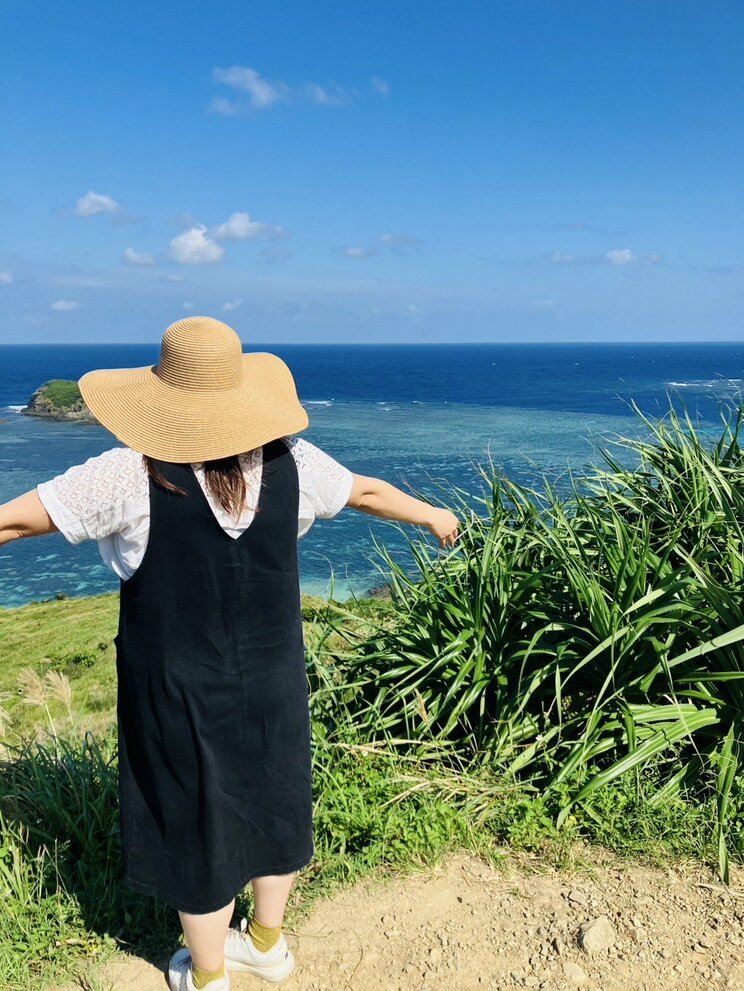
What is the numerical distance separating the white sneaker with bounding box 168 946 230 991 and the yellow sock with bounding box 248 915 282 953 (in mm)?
127

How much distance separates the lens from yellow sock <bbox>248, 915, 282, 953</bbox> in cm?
257

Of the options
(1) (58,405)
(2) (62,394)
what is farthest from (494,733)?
(2) (62,394)

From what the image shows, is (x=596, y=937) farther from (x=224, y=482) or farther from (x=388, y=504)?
(x=224, y=482)

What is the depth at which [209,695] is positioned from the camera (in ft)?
7.20

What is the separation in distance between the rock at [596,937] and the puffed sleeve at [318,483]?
1.64 meters

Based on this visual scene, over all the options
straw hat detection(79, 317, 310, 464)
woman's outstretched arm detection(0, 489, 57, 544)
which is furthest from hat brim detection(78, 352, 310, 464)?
woman's outstretched arm detection(0, 489, 57, 544)

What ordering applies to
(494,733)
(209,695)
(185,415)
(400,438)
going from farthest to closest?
(400,438) → (494,733) → (209,695) → (185,415)

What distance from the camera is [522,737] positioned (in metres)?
3.49

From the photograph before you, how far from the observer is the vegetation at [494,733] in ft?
9.68

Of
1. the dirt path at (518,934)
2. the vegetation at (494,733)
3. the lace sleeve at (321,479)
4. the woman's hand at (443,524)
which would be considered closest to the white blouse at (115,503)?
the lace sleeve at (321,479)

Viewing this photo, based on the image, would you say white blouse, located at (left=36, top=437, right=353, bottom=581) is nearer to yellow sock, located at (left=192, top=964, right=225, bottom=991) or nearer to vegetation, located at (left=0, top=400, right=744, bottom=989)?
vegetation, located at (left=0, top=400, right=744, bottom=989)

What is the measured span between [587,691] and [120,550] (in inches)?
91.5

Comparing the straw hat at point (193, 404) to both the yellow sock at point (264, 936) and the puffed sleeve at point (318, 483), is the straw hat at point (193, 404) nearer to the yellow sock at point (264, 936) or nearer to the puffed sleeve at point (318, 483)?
the puffed sleeve at point (318, 483)

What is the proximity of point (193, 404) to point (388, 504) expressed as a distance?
25.4 inches
